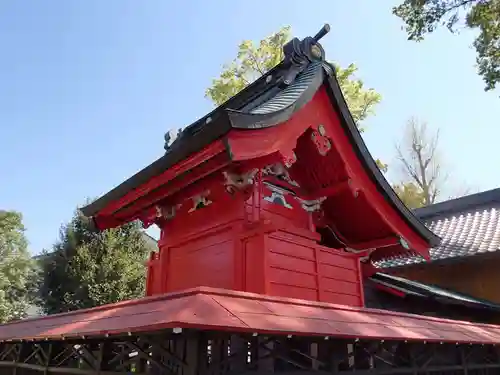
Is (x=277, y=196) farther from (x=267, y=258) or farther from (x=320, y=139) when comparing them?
(x=267, y=258)

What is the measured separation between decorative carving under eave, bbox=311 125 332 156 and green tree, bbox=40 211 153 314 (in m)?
11.0

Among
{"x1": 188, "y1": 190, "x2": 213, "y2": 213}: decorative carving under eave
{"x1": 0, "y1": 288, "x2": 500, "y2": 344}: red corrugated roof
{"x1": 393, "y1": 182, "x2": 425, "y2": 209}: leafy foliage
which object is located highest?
{"x1": 393, "y1": 182, "x2": 425, "y2": 209}: leafy foliage

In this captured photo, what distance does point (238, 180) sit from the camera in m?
4.86

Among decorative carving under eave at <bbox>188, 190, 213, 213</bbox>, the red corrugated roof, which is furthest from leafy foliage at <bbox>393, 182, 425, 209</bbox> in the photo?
the red corrugated roof

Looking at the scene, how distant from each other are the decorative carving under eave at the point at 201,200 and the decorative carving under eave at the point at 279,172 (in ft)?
2.77

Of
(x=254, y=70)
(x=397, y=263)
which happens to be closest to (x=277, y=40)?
(x=254, y=70)

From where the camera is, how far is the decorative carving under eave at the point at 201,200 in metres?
5.59

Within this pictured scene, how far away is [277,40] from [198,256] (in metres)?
13.7

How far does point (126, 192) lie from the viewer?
17.9 ft

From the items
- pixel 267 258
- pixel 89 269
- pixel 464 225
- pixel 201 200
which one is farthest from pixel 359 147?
pixel 89 269

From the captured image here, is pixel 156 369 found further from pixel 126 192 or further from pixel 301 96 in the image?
pixel 301 96

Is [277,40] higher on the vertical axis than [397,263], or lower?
higher

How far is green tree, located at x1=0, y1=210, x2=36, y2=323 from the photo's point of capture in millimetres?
19514

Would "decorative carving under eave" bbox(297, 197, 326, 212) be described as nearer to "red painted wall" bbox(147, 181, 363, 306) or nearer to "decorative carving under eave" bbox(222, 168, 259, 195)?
"red painted wall" bbox(147, 181, 363, 306)
